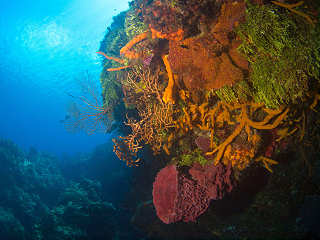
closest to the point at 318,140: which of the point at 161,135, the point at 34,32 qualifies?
the point at 161,135

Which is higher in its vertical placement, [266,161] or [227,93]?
[227,93]

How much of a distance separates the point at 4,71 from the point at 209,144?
84.4m

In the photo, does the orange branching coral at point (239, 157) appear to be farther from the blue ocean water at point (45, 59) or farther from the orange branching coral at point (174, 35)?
the blue ocean water at point (45, 59)

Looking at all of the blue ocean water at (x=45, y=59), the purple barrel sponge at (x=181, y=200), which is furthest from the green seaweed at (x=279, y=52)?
the blue ocean water at (x=45, y=59)

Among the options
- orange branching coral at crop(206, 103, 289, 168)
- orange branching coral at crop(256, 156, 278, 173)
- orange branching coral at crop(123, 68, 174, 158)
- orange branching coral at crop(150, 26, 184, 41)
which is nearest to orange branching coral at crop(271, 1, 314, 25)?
orange branching coral at crop(206, 103, 289, 168)

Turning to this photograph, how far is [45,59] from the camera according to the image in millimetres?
66750

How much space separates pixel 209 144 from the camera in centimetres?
343

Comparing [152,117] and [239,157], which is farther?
[152,117]

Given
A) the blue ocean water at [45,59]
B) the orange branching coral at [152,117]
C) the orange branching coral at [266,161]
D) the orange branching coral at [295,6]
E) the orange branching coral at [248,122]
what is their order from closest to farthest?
1. the orange branching coral at [295,6]
2. the orange branching coral at [248,122]
3. the orange branching coral at [266,161]
4. the orange branching coral at [152,117]
5. the blue ocean water at [45,59]

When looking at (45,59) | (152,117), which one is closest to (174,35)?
(152,117)

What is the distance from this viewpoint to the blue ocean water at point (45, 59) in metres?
49.7

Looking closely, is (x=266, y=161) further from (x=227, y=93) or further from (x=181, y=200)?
(x=181, y=200)

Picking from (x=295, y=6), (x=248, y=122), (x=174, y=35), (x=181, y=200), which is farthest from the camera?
(x=174, y=35)

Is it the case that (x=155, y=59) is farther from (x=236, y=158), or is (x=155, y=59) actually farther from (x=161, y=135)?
(x=236, y=158)
